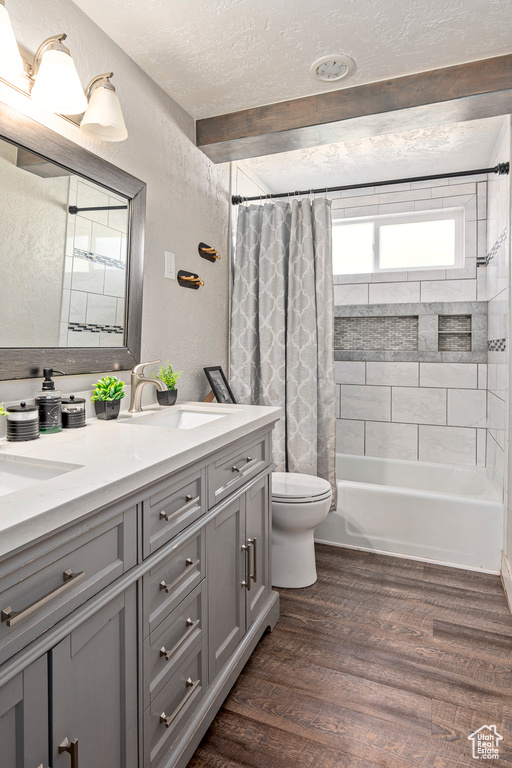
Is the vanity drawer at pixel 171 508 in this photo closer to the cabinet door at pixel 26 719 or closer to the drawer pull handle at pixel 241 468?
the drawer pull handle at pixel 241 468

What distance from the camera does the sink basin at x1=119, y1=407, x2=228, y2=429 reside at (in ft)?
5.91

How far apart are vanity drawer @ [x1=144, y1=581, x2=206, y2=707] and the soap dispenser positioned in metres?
0.65

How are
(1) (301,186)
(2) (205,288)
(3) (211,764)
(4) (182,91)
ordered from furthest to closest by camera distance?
(1) (301,186)
(2) (205,288)
(4) (182,91)
(3) (211,764)

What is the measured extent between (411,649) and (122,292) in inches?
72.1

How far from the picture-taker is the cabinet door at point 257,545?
1683 mm

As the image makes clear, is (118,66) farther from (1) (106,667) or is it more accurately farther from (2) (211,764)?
(2) (211,764)

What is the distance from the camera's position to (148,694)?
106 cm

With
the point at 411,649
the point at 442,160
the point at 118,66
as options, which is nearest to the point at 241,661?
the point at 411,649

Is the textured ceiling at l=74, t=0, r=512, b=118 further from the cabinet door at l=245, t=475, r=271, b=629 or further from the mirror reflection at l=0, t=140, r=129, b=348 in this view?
the cabinet door at l=245, t=475, r=271, b=629

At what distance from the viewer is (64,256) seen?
1.53 meters

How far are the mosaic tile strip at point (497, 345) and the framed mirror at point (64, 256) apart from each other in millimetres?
1872

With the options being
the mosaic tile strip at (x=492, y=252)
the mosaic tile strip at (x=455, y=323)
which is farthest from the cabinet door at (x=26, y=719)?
the mosaic tile strip at (x=455, y=323)

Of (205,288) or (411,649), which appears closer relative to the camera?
(411,649)

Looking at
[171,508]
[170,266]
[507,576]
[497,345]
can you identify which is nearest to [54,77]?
[170,266]
